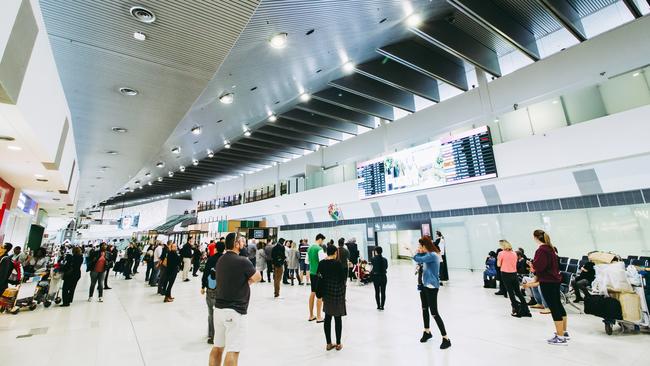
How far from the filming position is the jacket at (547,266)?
13.0ft

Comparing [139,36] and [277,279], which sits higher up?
[139,36]

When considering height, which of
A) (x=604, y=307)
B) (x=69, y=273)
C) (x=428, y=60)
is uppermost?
(x=428, y=60)

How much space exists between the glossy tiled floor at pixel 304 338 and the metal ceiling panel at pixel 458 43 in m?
6.57

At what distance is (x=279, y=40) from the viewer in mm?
5059

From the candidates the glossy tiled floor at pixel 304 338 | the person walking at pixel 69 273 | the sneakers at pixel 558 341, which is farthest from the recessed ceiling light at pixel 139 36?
the sneakers at pixel 558 341

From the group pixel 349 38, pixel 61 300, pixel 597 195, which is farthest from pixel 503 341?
pixel 61 300

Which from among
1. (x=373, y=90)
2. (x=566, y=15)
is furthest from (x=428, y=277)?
(x=566, y=15)

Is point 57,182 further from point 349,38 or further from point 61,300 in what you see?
point 349,38

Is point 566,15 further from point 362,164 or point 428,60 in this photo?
point 362,164

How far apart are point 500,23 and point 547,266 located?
6.15m

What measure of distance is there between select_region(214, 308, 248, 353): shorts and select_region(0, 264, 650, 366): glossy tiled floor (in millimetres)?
905

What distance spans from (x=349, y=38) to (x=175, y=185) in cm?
2342

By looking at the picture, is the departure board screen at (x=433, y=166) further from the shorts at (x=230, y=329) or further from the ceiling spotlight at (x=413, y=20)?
the shorts at (x=230, y=329)

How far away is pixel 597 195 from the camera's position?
8758mm
